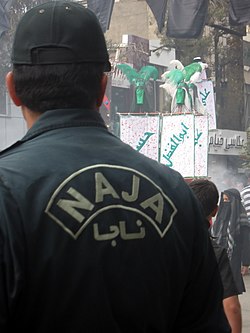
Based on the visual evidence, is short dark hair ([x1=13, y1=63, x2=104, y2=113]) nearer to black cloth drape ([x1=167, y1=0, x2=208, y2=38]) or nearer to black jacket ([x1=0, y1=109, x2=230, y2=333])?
black jacket ([x1=0, y1=109, x2=230, y2=333])

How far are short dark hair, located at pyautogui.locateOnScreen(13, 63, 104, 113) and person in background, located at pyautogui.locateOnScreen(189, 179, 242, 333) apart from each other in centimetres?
182

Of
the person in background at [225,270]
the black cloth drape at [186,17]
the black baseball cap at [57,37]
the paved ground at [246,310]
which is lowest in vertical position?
the paved ground at [246,310]

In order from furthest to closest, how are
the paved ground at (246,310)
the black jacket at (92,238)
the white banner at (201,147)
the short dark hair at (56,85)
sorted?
the white banner at (201,147), the paved ground at (246,310), the short dark hair at (56,85), the black jacket at (92,238)

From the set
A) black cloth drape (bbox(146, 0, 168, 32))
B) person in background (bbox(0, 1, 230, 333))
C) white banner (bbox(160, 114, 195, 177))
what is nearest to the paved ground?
white banner (bbox(160, 114, 195, 177))

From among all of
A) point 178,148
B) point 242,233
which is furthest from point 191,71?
point 242,233

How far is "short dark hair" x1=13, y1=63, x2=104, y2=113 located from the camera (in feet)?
5.49

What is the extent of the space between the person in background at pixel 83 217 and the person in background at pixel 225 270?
5.66 feet

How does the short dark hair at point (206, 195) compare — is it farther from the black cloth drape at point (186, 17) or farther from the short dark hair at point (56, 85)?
the black cloth drape at point (186, 17)

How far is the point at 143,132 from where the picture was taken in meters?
15.0

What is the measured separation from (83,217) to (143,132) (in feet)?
44.1

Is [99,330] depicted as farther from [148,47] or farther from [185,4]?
[148,47]

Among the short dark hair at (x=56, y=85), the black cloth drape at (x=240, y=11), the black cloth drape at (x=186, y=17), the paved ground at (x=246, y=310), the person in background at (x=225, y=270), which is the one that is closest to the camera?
the short dark hair at (x=56, y=85)

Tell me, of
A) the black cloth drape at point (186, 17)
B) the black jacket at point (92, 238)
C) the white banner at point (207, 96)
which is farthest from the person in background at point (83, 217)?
the white banner at point (207, 96)

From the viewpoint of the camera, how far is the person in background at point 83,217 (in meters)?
1.52
